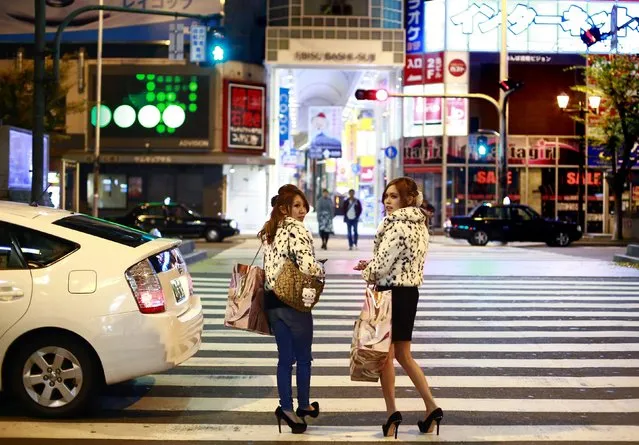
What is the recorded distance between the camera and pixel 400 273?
596 cm

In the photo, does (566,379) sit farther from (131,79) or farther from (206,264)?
(131,79)

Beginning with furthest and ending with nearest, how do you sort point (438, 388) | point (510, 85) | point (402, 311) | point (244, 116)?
A: point (244, 116)
point (510, 85)
point (438, 388)
point (402, 311)

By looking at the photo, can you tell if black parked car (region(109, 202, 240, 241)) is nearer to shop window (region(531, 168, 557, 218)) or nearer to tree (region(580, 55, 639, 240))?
tree (region(580, 55, 639, 240))

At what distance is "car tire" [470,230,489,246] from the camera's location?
30.5 meters

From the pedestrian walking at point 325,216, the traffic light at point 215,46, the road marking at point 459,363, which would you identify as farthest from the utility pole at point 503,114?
the road marking at point 459,363

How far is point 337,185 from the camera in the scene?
7356cm

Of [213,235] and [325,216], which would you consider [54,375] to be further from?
[213,235]

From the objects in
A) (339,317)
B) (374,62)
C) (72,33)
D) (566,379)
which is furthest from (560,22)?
(566,379)

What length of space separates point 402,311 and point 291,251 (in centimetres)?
92

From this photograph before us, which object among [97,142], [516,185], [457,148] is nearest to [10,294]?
[97,142]

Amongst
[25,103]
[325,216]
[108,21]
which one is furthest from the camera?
[108,21]

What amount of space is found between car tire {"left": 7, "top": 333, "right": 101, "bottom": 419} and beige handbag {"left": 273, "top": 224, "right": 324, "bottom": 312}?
158cm

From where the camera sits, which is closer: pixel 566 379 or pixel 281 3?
pixel 566 379

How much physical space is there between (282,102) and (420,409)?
130ft
